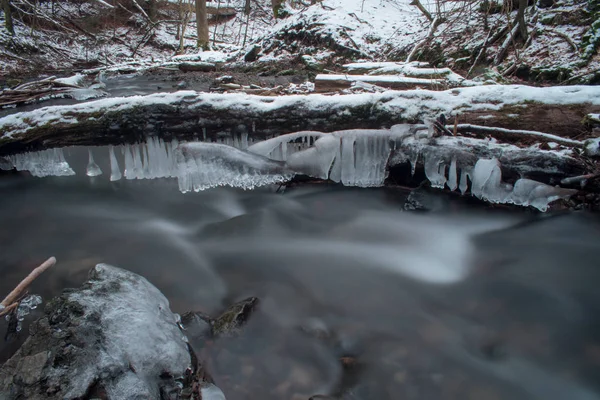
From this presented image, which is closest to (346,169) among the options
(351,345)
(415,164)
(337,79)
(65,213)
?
(415,164)

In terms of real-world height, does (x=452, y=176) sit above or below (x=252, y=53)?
below

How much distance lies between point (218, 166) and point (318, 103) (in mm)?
904

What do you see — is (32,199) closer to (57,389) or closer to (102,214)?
(102,214)

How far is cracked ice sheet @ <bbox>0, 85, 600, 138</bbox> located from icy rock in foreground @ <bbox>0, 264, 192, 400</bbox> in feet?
4.93

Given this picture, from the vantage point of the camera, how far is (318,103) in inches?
110

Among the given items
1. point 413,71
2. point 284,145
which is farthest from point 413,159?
point 413,71

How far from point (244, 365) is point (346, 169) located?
1.57m

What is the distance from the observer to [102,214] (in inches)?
117

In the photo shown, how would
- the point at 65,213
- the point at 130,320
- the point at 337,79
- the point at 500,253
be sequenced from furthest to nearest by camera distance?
the point at 337,79
the point at 65,213
the point at 500,253
the point at 130,320

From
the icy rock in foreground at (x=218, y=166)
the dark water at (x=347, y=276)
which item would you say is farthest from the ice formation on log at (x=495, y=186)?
the icy rock in foreground at (x=218, y=166)

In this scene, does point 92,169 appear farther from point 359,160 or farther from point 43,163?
point 359,160

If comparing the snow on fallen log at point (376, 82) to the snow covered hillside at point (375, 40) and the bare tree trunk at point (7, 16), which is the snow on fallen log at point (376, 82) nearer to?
the snow covered hillside at point (375, 40)

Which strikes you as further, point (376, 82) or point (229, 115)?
point (376, 82)

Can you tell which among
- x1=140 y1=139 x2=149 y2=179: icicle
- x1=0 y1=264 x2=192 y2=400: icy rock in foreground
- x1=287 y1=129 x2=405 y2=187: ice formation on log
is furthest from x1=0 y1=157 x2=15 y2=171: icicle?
x1=287 y1=129 x2=405 y2=187: ice formation on log
